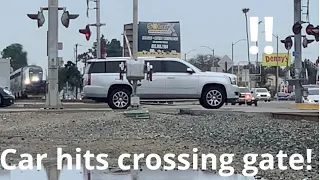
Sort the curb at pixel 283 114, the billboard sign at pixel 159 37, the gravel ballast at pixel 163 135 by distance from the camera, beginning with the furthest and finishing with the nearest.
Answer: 1. the billboard sign at pixel 159 37
2. the curb at pixel 283 114
3. the gravel ballast at pixel 163 135

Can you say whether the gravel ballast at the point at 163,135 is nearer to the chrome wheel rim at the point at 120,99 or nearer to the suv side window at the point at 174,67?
the chrome wheel rim at the point at 120,99

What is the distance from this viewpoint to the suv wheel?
2372 centimetres

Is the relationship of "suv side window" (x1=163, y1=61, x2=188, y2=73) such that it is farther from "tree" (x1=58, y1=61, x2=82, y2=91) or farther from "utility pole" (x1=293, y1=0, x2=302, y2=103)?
"tree" (x1=58, y1=61, x2=82, y2=91)

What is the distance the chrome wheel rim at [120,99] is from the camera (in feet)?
77.8

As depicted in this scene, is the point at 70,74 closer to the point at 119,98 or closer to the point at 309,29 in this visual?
the point at 309,29

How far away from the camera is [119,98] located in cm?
2375

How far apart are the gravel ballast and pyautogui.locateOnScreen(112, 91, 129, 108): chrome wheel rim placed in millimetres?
3271

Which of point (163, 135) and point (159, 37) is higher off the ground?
point (159, 37)

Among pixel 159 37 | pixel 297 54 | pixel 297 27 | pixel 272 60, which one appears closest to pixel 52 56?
pixel 297 27

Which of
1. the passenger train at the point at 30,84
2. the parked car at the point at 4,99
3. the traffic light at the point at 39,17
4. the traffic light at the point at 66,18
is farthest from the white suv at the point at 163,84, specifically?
the passenger train at the point at 30,84

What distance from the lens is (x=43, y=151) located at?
12500 millimetres

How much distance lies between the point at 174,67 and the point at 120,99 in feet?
7.23

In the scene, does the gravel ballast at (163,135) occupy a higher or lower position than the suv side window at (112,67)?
lower

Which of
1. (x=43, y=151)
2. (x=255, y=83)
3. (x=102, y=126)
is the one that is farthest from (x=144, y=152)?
(x=255, y=83)
